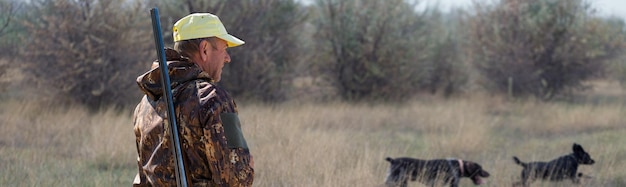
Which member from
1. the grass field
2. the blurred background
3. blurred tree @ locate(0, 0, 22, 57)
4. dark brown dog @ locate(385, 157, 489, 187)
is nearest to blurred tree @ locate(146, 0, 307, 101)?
the blurred background

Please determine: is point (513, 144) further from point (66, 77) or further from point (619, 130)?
point (66, 77)

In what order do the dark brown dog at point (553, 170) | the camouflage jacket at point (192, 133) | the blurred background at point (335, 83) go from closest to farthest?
the camouflage jacket at point (192, 133) < the dark brown dog at point (553, 170) < the blurred background at point (335, 83)

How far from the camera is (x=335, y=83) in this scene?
1916 centimetres

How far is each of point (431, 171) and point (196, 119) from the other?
5.21 meters

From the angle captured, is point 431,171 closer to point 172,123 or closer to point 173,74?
point 173,74

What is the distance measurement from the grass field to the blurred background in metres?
0.04

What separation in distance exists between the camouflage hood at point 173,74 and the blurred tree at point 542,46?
56.4ft

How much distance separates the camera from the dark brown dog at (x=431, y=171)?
24.7 ft

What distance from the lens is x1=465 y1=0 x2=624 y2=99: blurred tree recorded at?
19672 millimetres

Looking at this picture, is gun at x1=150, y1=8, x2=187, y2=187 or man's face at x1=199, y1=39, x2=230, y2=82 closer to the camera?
gun at x1=150, y1=8, x2=187, y2=187

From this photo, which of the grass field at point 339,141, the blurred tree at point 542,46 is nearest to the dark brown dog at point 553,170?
the grass field at point 339,141

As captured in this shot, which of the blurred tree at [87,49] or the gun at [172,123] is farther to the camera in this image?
the blurred tree at [87,49]

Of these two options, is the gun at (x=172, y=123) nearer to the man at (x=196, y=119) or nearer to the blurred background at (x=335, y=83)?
the man at (x=196, y=119)

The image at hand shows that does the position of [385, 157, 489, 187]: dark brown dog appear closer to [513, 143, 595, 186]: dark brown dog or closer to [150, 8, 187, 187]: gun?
[513, 143, 595, 186]: dark brown dog
